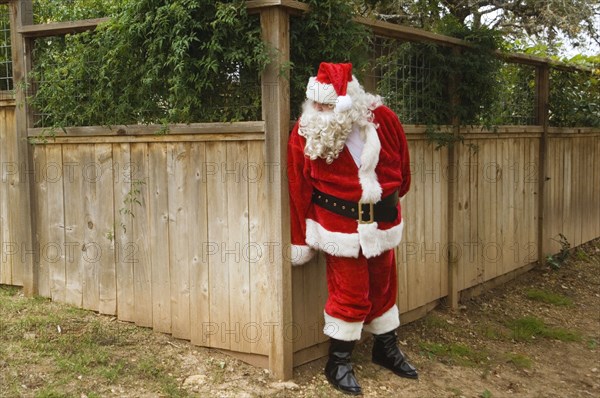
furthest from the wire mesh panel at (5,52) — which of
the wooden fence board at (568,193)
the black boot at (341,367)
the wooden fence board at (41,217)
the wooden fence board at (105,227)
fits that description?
the wooden fence board at (568,193)

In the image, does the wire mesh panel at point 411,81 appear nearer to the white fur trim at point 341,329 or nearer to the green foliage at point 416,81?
the green foliage at point 416,81

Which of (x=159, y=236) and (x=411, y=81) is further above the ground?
(x=411, y=81)

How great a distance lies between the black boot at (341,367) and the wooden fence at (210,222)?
204mm

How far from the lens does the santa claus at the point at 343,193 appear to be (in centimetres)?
366

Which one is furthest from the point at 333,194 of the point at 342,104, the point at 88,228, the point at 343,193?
the point at 88,228

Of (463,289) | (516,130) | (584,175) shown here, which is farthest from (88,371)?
(584,175)

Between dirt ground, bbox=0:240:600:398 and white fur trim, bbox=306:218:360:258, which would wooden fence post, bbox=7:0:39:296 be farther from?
white fur trim, bbox=306:218:360:258

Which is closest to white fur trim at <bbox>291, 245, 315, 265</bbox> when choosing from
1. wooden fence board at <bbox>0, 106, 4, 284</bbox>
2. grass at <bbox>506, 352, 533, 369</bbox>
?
grass at <bbox>506, 352, 533, 369</bbox>

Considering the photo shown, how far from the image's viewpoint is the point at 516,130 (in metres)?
6.43

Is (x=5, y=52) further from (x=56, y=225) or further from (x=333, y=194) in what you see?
(x=333, y=194)

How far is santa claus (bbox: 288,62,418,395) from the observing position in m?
3.66

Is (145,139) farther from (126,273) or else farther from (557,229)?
(557,229)

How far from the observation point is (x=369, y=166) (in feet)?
12.5

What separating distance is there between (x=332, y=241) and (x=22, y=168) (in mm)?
2637
